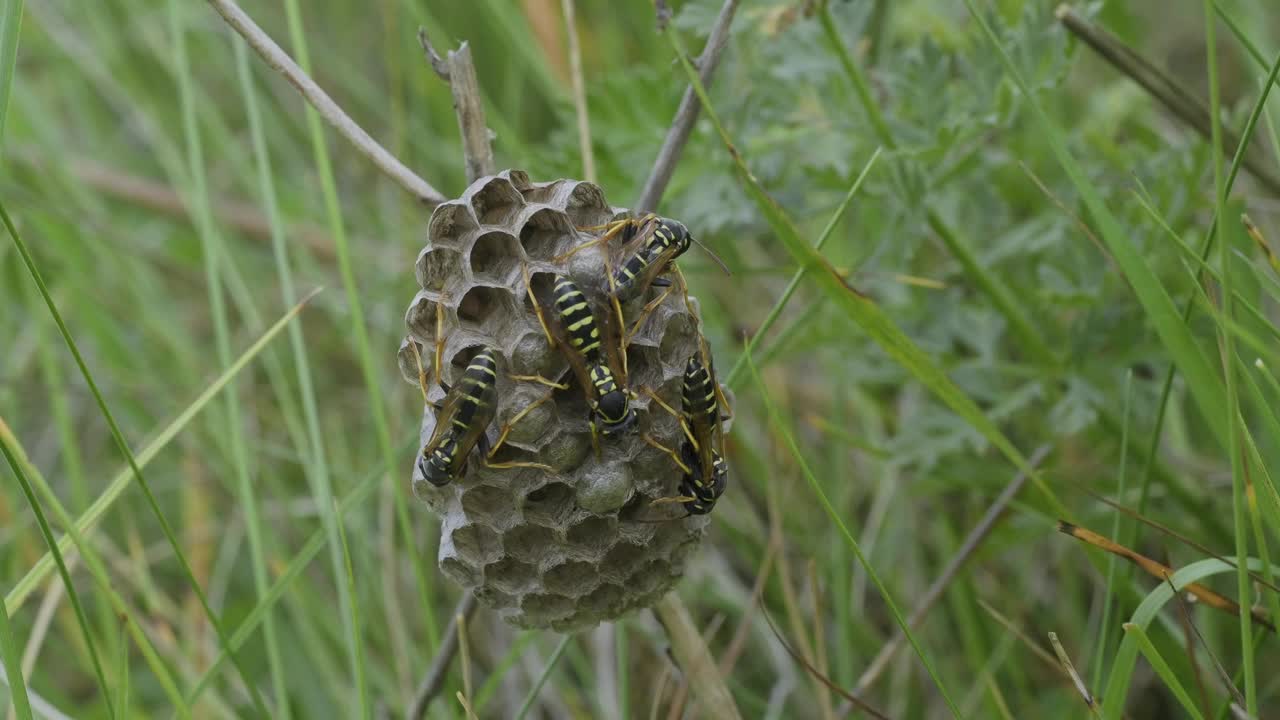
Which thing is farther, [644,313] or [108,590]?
[108,590]

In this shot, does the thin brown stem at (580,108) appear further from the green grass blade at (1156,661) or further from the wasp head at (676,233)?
the green grass blade at (1156,661)

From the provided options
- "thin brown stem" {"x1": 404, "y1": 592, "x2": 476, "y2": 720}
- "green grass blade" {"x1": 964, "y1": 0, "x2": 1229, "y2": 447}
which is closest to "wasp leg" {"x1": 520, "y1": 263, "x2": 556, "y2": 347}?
"thin brown stem" {"x1": 404, "y1": 592, "x2": 476, "y2": 720}

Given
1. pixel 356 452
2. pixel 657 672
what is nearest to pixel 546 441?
pixel 657 672

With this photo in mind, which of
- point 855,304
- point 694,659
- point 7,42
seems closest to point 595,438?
point 855,304

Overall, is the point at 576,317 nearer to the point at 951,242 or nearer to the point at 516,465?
the point at 516,465

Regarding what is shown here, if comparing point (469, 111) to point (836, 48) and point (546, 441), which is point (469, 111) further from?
point (836, 48)

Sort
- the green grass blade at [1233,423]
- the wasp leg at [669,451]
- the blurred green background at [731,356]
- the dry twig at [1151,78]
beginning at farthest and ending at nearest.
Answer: the blurred green background at [731,356]
the dry twig at [1151,78]
the wasp leg at [669,451]
the green grass blade at [1233,423]

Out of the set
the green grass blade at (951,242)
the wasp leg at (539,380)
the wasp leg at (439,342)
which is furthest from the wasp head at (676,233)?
the green grass blade at (951,242)
